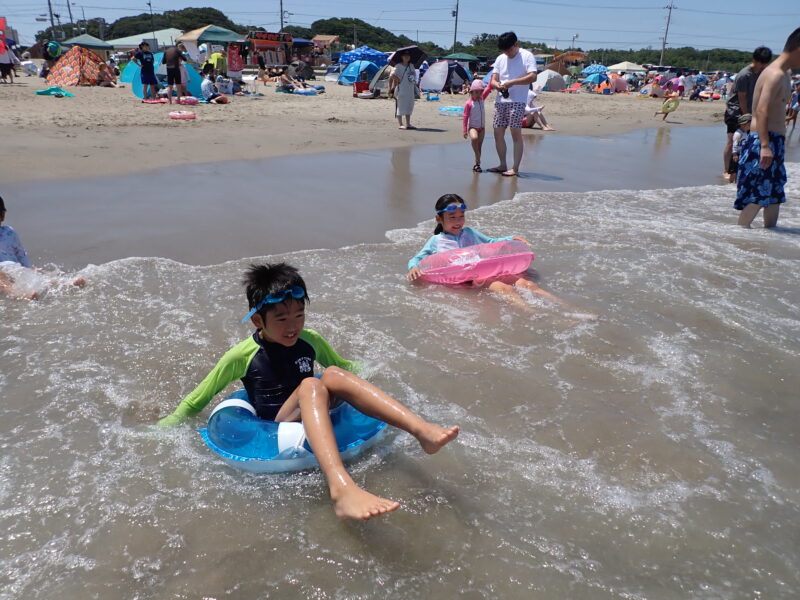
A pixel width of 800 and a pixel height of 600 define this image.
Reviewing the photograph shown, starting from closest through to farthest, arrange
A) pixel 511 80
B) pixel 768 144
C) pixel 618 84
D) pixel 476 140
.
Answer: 1. pixel 768 144
2. pixel 511 80
3. pixel 476 140
4. pixel 618 84

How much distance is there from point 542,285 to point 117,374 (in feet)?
10.9

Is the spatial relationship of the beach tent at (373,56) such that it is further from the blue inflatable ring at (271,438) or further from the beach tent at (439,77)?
the blue inflatable ring at (271,438)

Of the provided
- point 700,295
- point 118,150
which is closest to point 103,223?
point 118,150

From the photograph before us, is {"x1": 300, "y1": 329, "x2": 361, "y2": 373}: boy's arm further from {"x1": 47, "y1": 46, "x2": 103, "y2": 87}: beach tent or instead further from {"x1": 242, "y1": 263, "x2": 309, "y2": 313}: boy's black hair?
{"x1": 47, "y1": 46, "x2": 103, "y2": 87}: beach tent

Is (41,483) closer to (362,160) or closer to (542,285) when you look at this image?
(542,285)

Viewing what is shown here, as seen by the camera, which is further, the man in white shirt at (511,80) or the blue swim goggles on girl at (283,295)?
the man in white shirt at (511,80)

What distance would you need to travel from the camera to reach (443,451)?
284 cm

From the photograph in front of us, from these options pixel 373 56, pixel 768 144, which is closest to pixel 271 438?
pixel 768 144

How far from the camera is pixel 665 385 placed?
3.46m

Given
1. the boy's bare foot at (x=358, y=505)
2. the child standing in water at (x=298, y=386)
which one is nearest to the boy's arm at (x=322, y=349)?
the child standing in water at (x=298, y=386)

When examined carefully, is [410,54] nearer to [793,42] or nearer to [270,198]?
[270,198]

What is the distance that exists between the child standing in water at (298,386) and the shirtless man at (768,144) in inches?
207

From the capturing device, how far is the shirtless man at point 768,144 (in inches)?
222

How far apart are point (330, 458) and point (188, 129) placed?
11095 millimetres
